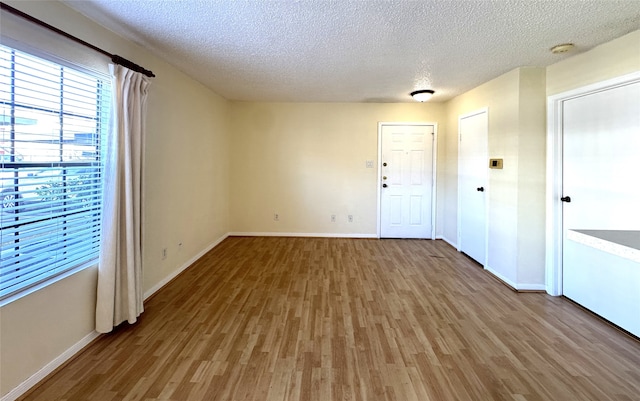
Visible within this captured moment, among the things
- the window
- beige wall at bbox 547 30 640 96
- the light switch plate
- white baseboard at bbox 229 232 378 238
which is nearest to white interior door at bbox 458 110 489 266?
the light switch plate

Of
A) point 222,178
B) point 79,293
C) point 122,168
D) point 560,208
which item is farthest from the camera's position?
point 222,178

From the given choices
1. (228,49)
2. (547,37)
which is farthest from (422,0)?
(228,49)

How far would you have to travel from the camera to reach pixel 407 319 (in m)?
2.56

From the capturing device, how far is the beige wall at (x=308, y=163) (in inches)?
205

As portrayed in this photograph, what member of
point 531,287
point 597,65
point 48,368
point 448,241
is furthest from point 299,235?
point 597,65

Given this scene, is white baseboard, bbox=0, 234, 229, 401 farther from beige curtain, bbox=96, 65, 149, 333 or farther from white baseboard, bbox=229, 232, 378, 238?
white baseboard, bbox=229, 232, 378, 238

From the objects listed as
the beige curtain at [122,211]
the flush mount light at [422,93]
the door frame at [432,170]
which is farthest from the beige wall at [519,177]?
the beige curtain at [122,211]

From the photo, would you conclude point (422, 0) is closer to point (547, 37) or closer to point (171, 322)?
point (547, 37)

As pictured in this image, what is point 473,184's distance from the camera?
415cm

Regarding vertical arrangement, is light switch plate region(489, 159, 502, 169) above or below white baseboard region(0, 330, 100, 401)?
above

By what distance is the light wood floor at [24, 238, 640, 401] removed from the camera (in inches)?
68.6

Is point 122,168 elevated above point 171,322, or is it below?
above

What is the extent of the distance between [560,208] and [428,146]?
2.49 m

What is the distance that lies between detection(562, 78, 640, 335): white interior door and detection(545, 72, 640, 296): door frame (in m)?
0.04
